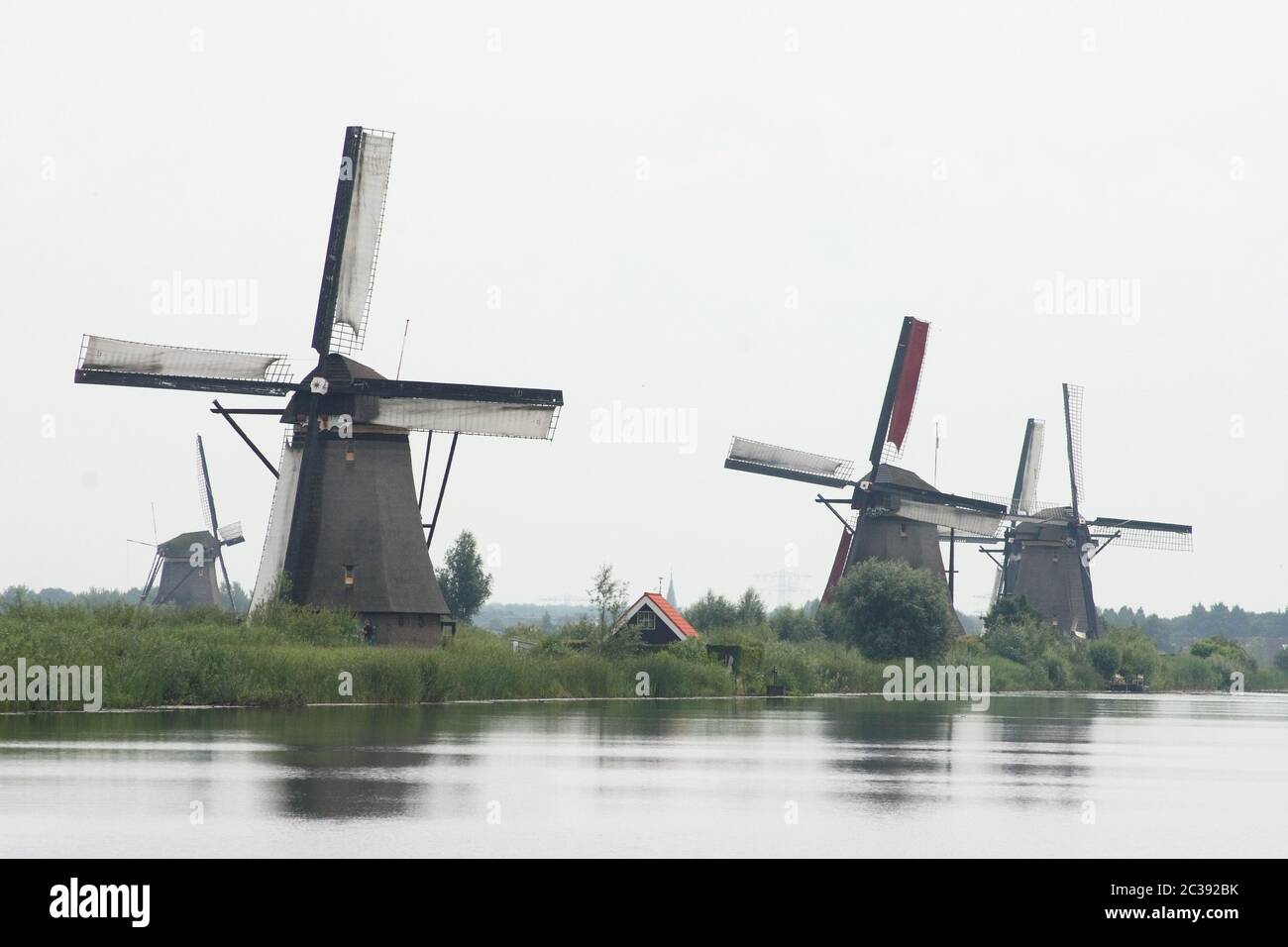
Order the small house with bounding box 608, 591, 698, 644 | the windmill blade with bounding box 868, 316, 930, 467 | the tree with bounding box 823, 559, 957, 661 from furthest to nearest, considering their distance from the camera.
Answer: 1. the windmill blade with bounding box 868, 316, 930, 467
2. the tree with bounding box 823, 559, 957, 661
3. the small house with bounding box 608, 591, 698, 644

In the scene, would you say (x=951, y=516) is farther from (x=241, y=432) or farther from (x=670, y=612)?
(x=241, y=432)

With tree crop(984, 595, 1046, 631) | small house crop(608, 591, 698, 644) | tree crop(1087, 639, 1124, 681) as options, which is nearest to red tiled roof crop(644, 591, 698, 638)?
small house crop(608, 591, 698, 644)

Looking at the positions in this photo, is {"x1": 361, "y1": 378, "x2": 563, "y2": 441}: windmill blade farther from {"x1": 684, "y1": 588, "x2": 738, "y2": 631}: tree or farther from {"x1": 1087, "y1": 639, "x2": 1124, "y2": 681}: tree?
{"x1": 1087, "y1": 639, "x2": 1124, "y2": 681}: tree

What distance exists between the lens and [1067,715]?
50.8 meters

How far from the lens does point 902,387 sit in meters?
72.4

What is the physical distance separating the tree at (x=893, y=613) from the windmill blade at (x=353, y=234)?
27.0 metres

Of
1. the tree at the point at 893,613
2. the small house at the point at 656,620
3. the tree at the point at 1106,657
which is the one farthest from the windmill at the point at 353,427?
the tree at the point at 1106,657

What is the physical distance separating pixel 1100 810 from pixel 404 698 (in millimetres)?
21797

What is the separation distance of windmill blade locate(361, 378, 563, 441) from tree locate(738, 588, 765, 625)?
26.0 metres

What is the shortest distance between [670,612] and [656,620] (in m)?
0.49

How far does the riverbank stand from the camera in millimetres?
34312

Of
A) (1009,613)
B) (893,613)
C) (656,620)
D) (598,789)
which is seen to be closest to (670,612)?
(656,620)
